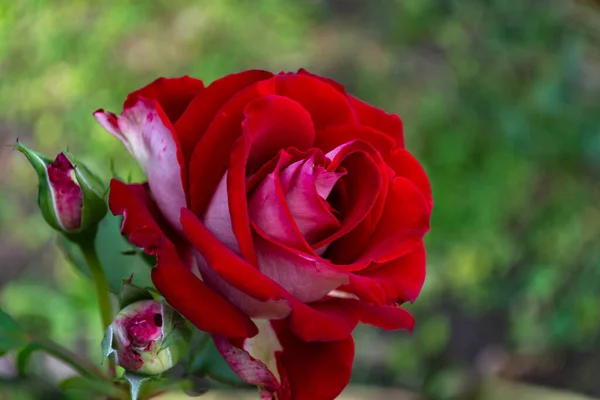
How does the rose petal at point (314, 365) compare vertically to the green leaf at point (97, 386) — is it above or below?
above

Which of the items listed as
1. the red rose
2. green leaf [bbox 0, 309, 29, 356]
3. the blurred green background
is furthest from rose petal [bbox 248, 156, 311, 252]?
the blurred green background

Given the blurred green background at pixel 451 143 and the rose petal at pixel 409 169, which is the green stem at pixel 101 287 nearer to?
the rose petal at pixel 409 169

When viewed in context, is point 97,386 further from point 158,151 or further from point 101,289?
point 158,151

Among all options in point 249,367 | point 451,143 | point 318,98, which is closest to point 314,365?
point 249,367

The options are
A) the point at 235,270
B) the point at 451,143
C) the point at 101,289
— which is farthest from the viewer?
the point at 451,143

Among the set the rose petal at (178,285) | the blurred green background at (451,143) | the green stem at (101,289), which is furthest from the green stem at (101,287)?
the blurred green background at (451,143)

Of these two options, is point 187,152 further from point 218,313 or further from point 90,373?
point 90,373

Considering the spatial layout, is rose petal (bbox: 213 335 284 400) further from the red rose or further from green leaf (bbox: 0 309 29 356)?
green leaf (bbox: 0 309 29 356)
